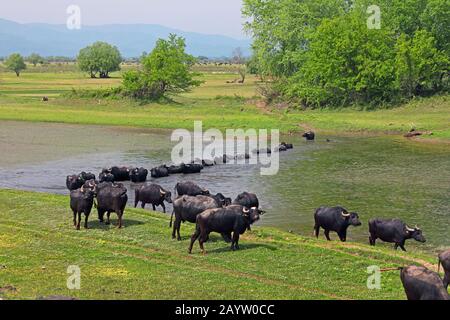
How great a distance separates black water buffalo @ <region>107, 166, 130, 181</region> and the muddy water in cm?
162

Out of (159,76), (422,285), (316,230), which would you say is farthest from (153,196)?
(159,76)

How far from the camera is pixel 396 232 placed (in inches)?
813

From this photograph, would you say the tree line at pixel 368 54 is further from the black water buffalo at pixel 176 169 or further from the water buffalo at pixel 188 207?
the water buffalo at pixel 188 207

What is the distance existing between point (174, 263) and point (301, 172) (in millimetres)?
18731

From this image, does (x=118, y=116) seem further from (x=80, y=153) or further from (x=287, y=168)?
(x=287, y=168)

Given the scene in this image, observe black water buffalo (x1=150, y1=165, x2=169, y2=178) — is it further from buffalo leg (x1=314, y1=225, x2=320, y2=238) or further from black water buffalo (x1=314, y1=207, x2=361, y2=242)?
black water buffalo (x1=314, y1=207, x2=361, y2=242)

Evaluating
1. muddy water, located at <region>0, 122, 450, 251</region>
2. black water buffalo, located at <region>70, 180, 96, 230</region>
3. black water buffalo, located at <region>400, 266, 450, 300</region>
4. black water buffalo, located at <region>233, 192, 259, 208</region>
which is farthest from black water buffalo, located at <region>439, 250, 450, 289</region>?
black water buffalo, located at <region>70, 180, 96, 230</region>

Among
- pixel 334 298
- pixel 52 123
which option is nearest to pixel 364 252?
pixel 334 298

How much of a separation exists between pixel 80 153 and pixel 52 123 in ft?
54.9

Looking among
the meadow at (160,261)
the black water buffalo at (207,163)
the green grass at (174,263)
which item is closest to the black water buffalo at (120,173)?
the black water buffalo at (207,163)

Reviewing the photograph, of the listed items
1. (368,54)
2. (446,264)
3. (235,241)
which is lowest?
(235,241)

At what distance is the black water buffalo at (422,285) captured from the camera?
12.8 metres

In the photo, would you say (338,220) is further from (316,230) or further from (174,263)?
(174,263)
